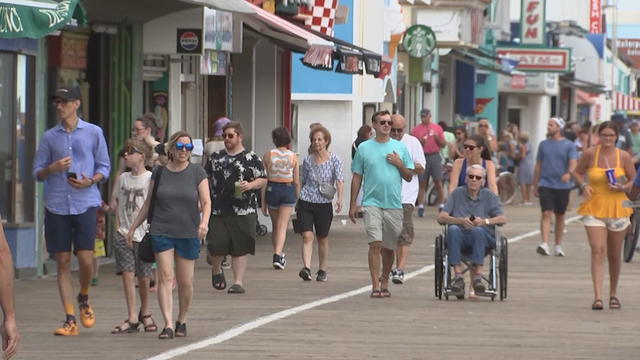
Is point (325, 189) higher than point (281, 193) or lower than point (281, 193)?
higher

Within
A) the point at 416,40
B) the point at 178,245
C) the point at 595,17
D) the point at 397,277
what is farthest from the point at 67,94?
the point at 595,17

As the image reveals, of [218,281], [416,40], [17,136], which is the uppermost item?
[416,40]

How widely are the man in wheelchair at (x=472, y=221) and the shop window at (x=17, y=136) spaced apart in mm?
4507

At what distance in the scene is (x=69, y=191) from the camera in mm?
13828

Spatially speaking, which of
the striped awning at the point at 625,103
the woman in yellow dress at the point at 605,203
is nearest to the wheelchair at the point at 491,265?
the woman in yellow dress at the point at 605,203

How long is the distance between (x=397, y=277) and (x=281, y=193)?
2.41 meters

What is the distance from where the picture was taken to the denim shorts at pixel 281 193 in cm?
2053

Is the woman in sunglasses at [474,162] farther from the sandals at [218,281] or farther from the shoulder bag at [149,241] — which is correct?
the shoulder bag at [149,241]

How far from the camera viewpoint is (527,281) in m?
19.4

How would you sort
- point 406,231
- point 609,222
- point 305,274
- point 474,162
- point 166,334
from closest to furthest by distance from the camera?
point 166,334, point 609,222, point 474,162, point 406,231, point 305,274

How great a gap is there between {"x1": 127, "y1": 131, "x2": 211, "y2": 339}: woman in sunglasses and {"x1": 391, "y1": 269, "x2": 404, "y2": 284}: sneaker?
17.8ft

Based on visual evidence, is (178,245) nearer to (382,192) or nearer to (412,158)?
(382,192)

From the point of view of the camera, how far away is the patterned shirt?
64.6 feet

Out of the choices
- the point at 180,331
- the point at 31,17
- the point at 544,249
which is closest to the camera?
the point at 180,331
